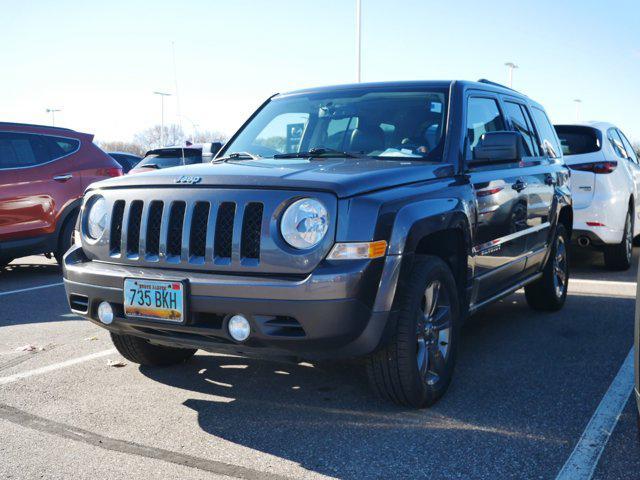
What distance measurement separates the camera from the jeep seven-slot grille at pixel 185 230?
11.1 ft

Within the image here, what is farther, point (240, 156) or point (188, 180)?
point (240, 156)

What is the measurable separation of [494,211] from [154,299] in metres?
2.21

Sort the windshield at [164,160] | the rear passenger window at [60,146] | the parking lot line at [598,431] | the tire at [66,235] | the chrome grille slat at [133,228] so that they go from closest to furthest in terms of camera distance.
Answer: the parking lot line at [598,431]
the chrome grille slat at [133,228]
the tire at [66,235]
the rear passenger window at [60,146]
the windshield at [164,160]

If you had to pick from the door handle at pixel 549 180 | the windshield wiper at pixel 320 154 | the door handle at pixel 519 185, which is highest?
the windshield wiper at pixel 320 154

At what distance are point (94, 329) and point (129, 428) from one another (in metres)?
2.34

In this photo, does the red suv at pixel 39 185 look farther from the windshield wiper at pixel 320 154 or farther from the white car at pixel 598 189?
the white car at pixel 598 189

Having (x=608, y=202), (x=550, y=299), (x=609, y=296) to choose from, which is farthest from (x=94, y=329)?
(x=608, y=202)

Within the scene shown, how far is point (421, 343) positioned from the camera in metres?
3.76

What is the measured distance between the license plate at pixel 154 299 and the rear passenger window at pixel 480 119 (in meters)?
2.01

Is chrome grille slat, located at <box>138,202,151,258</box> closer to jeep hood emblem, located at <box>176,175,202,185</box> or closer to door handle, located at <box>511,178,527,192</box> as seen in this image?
jeep hood emblem, located at <box>176,175,202,185</box>

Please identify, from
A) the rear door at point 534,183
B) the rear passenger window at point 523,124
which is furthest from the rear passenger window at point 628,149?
the rear passenger window at point 523,124

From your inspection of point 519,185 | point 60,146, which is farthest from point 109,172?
point 519,185

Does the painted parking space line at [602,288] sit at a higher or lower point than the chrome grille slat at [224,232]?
lower

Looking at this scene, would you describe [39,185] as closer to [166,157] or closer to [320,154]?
[166,157]
